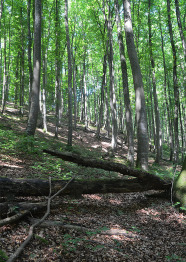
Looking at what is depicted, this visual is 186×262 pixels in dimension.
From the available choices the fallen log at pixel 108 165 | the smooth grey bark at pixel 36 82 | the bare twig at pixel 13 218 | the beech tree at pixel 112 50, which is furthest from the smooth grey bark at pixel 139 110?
the bare twig at pixel 13 218

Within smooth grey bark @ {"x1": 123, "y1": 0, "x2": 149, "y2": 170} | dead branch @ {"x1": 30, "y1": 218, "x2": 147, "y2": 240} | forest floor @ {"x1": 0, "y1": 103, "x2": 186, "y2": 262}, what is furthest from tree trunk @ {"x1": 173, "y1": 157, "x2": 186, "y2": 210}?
smooth grey bark @ {"x1": 123, "y1": 0, "x2": 149, "y2": 170}

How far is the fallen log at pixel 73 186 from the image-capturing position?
4336mm

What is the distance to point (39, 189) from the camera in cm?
468

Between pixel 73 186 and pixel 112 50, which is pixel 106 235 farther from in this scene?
→ pixel 112 50

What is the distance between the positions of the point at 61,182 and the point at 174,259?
3084 mm

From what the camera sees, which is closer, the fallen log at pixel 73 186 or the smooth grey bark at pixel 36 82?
the fallen log at pixel 73 186

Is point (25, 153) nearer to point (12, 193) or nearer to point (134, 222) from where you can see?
point (12, 193)

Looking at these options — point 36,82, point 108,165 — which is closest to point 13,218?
point 108,165

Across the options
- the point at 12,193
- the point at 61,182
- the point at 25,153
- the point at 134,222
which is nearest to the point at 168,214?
the point at 134,222

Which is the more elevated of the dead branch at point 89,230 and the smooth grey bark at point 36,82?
the smooth grey bark at point 36,82

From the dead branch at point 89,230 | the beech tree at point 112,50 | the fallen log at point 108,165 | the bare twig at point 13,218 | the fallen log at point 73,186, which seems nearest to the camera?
the bare twig at point 13,218

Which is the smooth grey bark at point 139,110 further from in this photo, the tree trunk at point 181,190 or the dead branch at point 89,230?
the dead branch at point 89,230

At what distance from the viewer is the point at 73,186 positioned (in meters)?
5.23

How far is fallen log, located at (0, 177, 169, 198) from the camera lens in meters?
4.34
